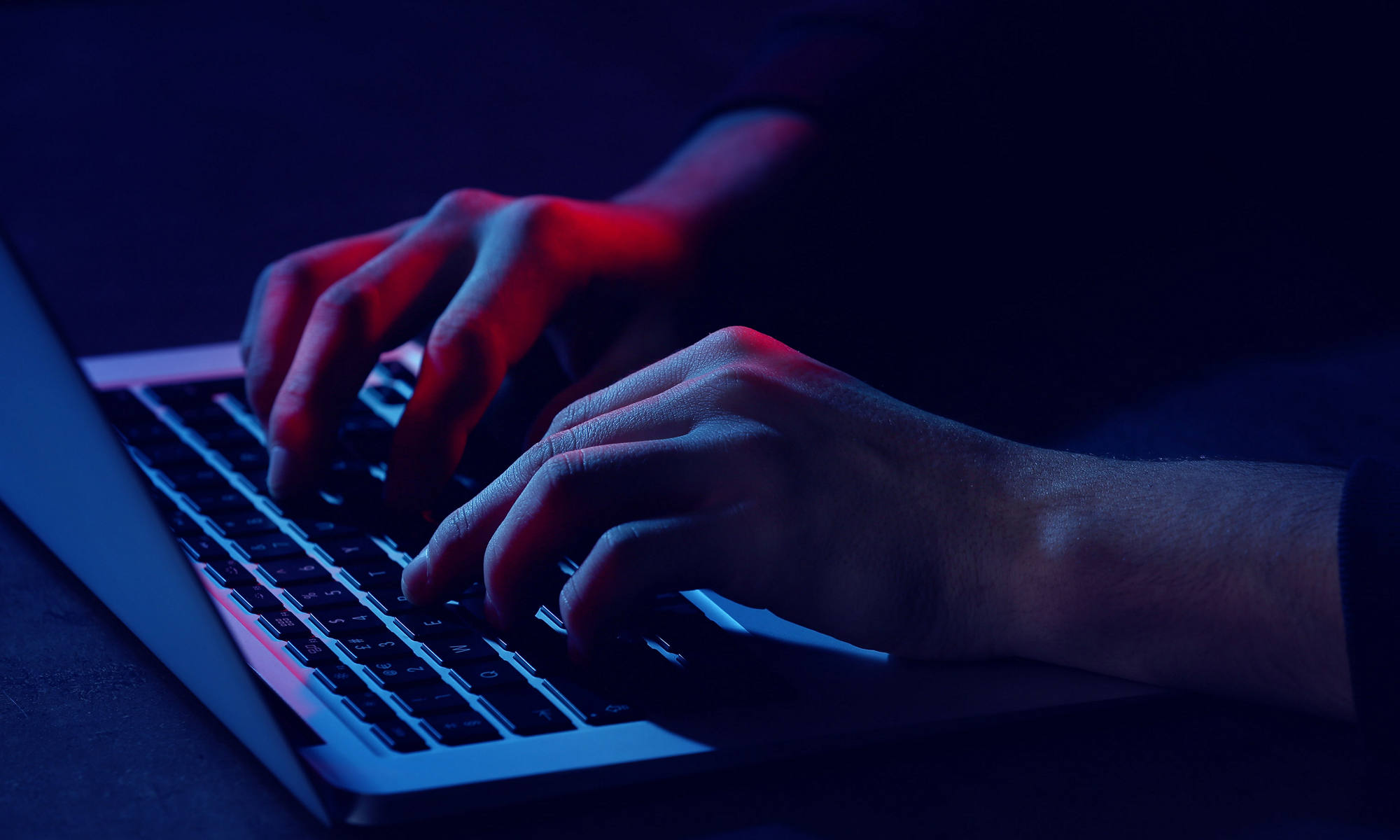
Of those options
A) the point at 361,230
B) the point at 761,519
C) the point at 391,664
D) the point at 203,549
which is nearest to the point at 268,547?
the point at 203,549

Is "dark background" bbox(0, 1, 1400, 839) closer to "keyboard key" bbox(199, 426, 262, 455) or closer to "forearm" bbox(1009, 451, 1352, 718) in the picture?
"forearm" bbox(1009, 451, 1352, 718)

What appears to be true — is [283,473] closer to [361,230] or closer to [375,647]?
[375,647]

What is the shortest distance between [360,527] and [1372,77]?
2.54ft

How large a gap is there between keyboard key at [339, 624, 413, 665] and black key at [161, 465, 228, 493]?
0.19 meters

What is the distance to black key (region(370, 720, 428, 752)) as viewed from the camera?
43 centimetres

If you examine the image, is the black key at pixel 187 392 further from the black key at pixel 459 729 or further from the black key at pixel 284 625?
the black key at pixel 459 729

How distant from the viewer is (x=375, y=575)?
1.86 feet

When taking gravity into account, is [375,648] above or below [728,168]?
below

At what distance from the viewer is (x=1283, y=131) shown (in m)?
0.92

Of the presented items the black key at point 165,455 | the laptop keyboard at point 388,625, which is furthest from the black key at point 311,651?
the black key at point 165,455

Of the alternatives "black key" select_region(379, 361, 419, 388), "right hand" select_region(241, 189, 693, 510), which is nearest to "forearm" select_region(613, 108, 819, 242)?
"right hand" select_region(241, 189, 693, 510)

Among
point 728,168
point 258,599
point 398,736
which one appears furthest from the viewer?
point 728,168

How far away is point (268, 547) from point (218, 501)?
0.07m

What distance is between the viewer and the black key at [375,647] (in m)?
0.49
